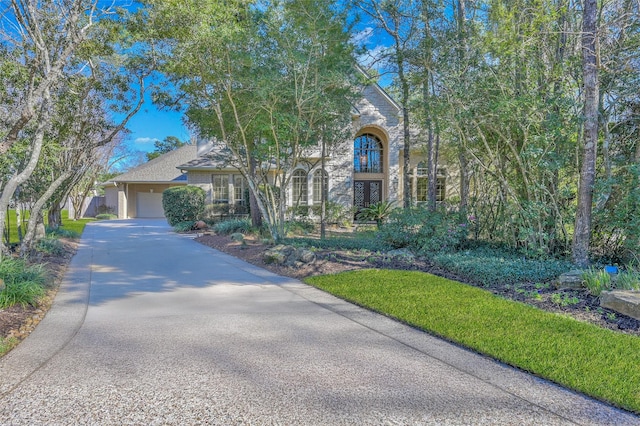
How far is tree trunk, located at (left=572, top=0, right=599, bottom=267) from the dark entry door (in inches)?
509

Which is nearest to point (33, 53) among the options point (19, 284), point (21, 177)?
point (21, 177)

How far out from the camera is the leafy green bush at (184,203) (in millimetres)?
17750

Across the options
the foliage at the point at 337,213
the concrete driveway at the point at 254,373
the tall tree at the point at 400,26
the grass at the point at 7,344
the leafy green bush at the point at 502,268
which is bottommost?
the concrete driveway at the point at 254,373

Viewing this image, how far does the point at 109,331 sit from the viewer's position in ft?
14.8

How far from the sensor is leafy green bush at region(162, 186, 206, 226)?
17.8 m

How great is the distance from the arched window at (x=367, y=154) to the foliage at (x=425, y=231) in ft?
29.8

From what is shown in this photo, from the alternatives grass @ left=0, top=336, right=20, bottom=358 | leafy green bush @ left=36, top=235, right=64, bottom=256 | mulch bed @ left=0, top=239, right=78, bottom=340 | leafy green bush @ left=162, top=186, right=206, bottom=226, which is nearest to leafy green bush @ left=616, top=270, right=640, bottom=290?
grass @ left=0, top=336, right=20, bottom=358

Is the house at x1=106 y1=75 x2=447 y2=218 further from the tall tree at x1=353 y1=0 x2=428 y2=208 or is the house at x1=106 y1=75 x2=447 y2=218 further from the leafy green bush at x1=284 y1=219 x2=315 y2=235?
the tall tree at x1=353 y1=0 x2=428 y2=208

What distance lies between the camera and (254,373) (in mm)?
3393

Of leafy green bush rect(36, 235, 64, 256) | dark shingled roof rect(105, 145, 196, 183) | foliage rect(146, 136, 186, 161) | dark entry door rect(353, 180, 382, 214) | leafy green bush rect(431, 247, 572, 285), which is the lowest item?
leafy green bush rect(431, 247, 572, 285)

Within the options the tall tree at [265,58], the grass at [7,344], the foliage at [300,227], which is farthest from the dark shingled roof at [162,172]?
the grass at [7,344]

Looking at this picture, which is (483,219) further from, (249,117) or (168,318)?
(168,318)

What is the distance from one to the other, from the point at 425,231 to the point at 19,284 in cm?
808

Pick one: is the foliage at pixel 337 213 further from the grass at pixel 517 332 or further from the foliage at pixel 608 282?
the foliage at pixel 608 282
